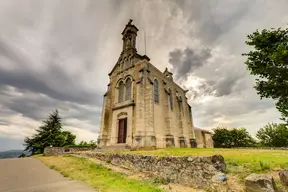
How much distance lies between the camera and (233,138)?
114ft

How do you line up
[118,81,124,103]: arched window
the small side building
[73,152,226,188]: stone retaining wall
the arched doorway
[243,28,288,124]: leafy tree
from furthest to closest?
the small side building
[118,81,124,103]: arched window
the arched doorway
[243,28,288,124]: leafy tree
[73,152,226,188]: stone retaining wall

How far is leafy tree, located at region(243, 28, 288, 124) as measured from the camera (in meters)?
7.55

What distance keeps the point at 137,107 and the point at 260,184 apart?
39.0 feet

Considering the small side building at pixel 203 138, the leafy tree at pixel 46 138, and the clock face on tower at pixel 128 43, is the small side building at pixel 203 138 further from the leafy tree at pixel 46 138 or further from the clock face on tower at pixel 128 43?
the leafy tree at pixel 46 138

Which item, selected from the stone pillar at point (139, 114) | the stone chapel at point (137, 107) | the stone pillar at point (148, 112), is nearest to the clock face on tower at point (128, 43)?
the stone chapel at point (137, 107)

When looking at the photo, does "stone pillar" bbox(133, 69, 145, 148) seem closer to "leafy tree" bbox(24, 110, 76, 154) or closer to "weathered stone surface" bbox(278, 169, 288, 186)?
"weathered stone surface" bbox(278, 169, 288, 186)

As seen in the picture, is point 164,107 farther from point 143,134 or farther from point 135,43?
point 135,43

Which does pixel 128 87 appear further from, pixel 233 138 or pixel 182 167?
pixel 233 138

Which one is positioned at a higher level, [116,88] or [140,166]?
[116,88]

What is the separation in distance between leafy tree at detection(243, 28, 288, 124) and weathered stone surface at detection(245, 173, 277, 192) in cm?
600

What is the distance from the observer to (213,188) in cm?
423

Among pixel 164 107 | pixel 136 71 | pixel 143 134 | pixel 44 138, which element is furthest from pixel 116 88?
pixel 44 138

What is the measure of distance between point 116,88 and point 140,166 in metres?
13.2

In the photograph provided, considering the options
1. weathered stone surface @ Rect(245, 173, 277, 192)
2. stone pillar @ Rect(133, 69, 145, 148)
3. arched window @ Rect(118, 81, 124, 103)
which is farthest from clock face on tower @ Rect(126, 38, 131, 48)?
weathered stone surface @ Rect(245, 173, 277, 192)
